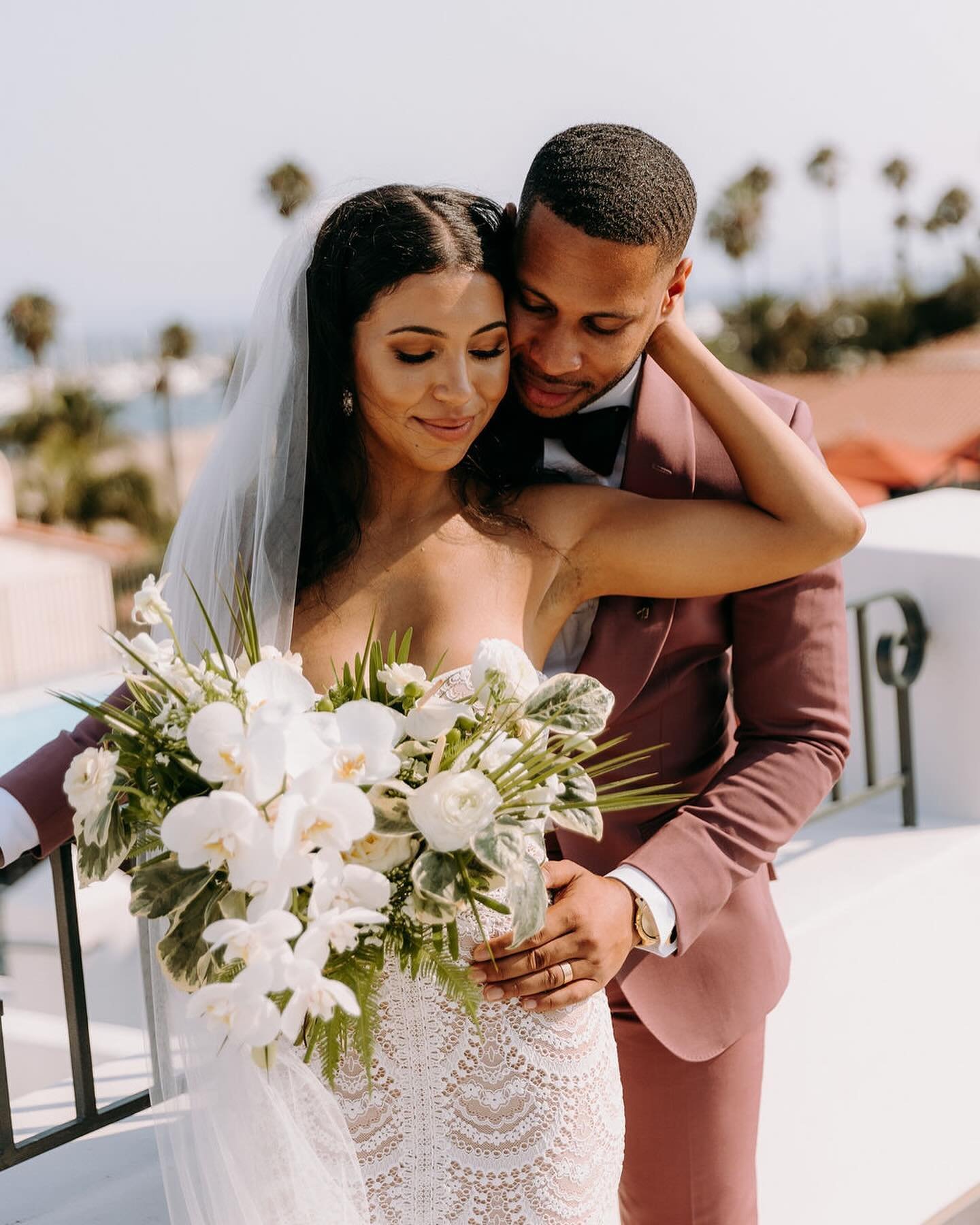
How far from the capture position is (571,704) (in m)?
1.92

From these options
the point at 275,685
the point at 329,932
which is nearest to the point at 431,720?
the point at 275,685

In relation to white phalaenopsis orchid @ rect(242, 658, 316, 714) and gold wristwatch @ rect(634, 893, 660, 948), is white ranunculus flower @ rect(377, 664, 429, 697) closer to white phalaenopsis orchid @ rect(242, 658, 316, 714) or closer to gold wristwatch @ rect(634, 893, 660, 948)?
white phalaenopsis orchid @ rect(242, 658, 316, 714)

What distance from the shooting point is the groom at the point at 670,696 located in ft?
7.55

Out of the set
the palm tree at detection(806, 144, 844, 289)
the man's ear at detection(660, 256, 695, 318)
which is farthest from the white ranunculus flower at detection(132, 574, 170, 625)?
the palm tree at detection(806, 144, 844, 289)

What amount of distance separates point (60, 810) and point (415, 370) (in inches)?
35.0

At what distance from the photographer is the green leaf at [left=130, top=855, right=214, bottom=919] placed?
1.74 m

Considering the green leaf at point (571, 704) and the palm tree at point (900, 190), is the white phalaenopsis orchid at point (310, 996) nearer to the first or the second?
the green leaf at point (571, 704)

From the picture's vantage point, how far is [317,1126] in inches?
80.7

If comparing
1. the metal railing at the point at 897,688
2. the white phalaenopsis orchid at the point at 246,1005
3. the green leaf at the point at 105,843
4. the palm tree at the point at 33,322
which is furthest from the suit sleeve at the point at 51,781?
the palm tree at the point at 33,322

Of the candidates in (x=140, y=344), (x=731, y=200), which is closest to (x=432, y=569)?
(x=731, y=200)

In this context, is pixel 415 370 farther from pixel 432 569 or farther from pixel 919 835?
pixel 919 835

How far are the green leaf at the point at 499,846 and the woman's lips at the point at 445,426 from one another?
725mm

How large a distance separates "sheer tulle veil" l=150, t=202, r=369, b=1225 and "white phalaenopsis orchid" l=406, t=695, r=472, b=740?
0.49 m

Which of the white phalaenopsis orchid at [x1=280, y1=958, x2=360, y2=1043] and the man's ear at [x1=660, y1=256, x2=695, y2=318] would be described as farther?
the man's ear at [x1=660, y1=256, x2=695, y2=318]
